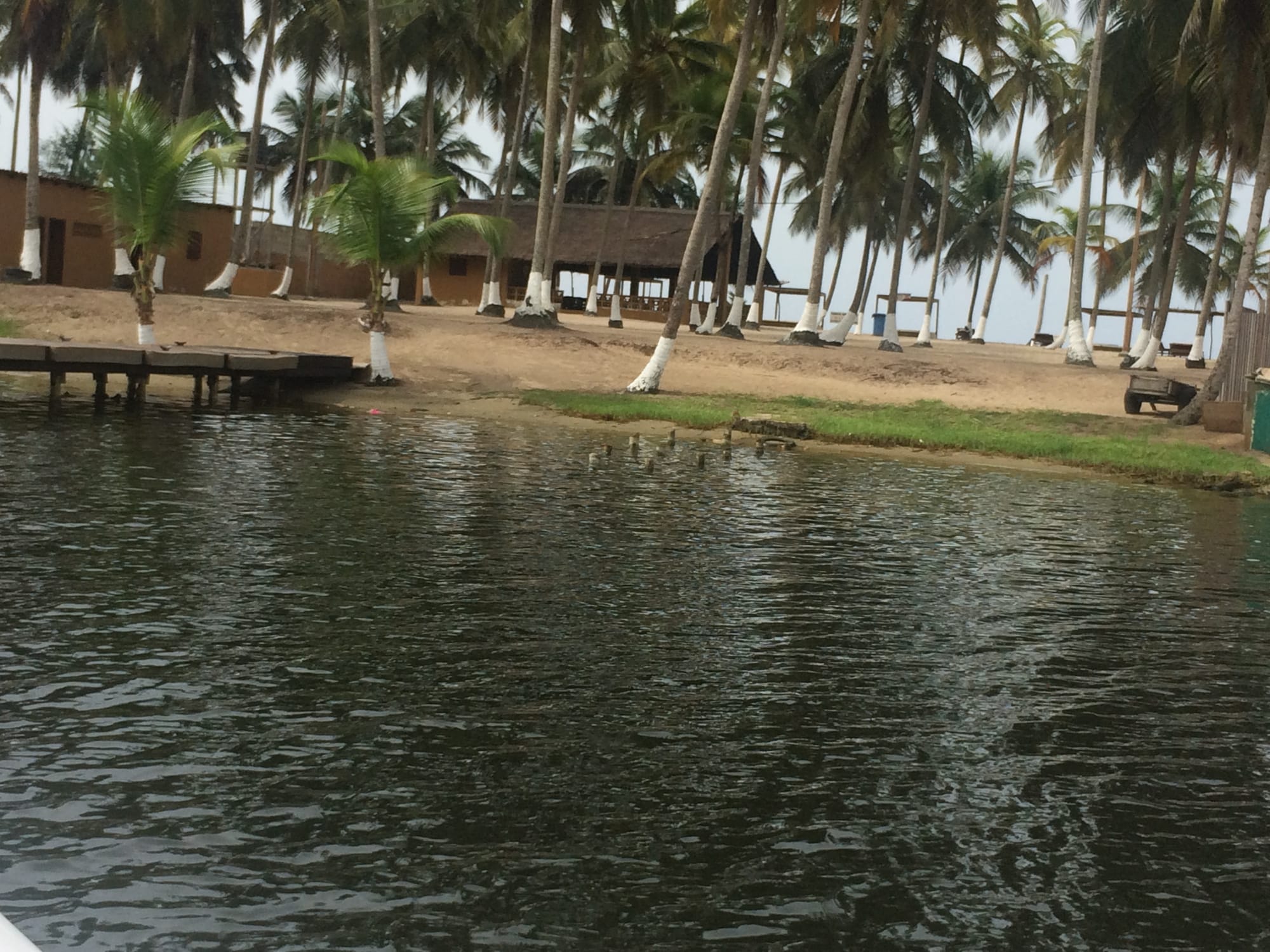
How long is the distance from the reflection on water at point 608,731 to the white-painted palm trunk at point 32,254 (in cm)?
2269

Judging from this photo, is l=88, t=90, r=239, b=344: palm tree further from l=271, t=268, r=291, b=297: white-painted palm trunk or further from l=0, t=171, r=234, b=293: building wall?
l=271, t=268, r=291, b=297: white-painted palm trunk

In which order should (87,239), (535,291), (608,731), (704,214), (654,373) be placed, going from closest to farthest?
(608,731) < (704,214) < (654,373) < (535,291) < (87,239)

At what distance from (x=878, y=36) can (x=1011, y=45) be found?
19124 mm

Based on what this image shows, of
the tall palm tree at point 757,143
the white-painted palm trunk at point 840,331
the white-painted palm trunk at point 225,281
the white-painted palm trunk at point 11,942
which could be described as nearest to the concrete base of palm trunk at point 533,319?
the tall palm tree at point 757,143

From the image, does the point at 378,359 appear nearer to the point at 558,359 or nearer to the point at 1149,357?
the point at 558,359

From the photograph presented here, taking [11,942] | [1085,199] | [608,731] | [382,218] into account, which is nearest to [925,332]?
[1085,199]

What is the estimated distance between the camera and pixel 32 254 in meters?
34.4

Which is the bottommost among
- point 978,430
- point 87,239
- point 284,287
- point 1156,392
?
point 978,430

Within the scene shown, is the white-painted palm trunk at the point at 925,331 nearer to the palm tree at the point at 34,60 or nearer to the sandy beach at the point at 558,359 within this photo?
the sandy beach at the point at 558,359

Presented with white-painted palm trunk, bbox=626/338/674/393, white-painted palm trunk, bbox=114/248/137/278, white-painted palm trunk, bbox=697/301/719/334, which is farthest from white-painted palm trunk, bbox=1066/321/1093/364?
white-painted palm trunk, bbox=114/248/137/278

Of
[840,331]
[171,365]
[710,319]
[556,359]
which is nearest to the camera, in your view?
[171,365]

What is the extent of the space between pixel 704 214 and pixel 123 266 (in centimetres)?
1802

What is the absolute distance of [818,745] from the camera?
716 cm

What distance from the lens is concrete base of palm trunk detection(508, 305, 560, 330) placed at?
1286 inches
